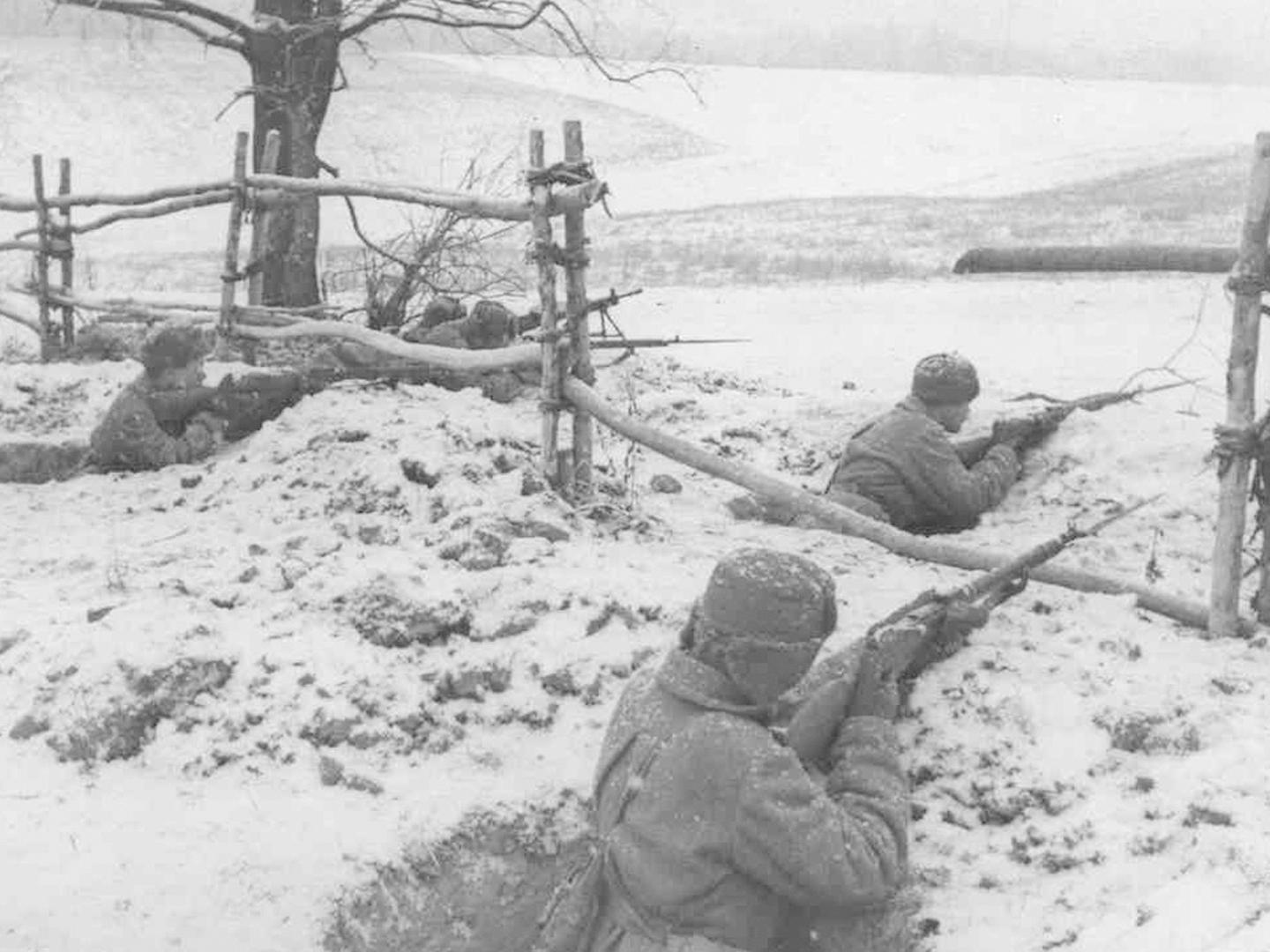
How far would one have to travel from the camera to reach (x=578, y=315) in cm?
563

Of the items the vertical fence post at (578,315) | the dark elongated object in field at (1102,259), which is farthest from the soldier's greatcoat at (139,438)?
the dark elongated object in field at (1102,259)

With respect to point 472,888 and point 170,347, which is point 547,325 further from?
point 472,888

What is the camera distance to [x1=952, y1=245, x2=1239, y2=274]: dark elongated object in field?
169 inches

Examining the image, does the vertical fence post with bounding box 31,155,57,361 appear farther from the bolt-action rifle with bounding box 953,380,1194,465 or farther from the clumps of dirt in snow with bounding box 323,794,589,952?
the clumps of dirt in snow with bounding box 323,794,589,952

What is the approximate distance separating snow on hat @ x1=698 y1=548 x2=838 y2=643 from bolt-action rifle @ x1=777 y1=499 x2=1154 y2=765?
1.64 feet

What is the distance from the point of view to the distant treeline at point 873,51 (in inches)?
1987

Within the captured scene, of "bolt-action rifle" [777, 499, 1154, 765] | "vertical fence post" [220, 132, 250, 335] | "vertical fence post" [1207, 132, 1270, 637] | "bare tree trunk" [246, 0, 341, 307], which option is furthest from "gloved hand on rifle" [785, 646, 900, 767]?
"bare tree trunk" [246, 0, 341, 307]

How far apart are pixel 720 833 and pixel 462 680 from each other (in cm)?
177

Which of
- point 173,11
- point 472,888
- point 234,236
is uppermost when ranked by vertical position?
point 173,11

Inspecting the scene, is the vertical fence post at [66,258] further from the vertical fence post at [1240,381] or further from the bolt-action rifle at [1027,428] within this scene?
the vertical fence post at [1240,381]

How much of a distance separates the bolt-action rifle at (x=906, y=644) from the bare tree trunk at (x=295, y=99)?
6.54 metres

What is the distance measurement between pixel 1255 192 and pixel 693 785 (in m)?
2.50

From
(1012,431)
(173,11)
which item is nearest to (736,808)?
(1012,431)

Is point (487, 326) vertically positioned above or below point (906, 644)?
above
